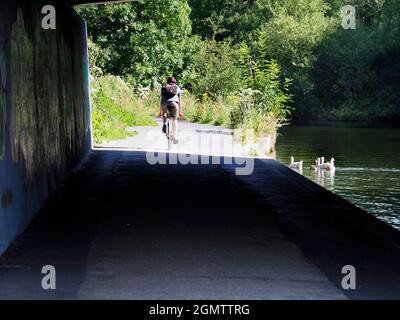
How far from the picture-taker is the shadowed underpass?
7.07 metres

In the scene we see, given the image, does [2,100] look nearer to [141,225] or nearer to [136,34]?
[141,225]

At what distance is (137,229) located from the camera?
9828 mm

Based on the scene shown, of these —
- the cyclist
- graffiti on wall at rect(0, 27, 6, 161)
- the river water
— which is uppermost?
graffiti on wall at rect(0, 27, 6, 161)

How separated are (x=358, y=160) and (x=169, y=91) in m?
11.3

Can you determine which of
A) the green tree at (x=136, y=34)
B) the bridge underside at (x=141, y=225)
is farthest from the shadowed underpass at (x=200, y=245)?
the green tree at (x=136, y=34)

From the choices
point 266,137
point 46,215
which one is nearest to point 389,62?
point 266,137

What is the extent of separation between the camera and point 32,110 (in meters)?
10.5

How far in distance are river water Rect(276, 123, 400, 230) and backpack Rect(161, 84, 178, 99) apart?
454 cm

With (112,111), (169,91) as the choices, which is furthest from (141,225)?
(112,111)

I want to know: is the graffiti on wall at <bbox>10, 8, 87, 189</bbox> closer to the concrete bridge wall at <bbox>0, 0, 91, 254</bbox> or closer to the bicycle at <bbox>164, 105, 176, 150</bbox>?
the concrete bridge wall at <bbox>0, 0, 91, 254</bbox>

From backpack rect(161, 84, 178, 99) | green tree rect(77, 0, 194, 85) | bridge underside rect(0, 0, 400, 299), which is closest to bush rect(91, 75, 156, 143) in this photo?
backpack rect(161, 84, 178, 99)

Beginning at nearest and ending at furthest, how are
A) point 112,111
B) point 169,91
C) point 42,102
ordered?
point 42,102, point 169,91, point 112,111
